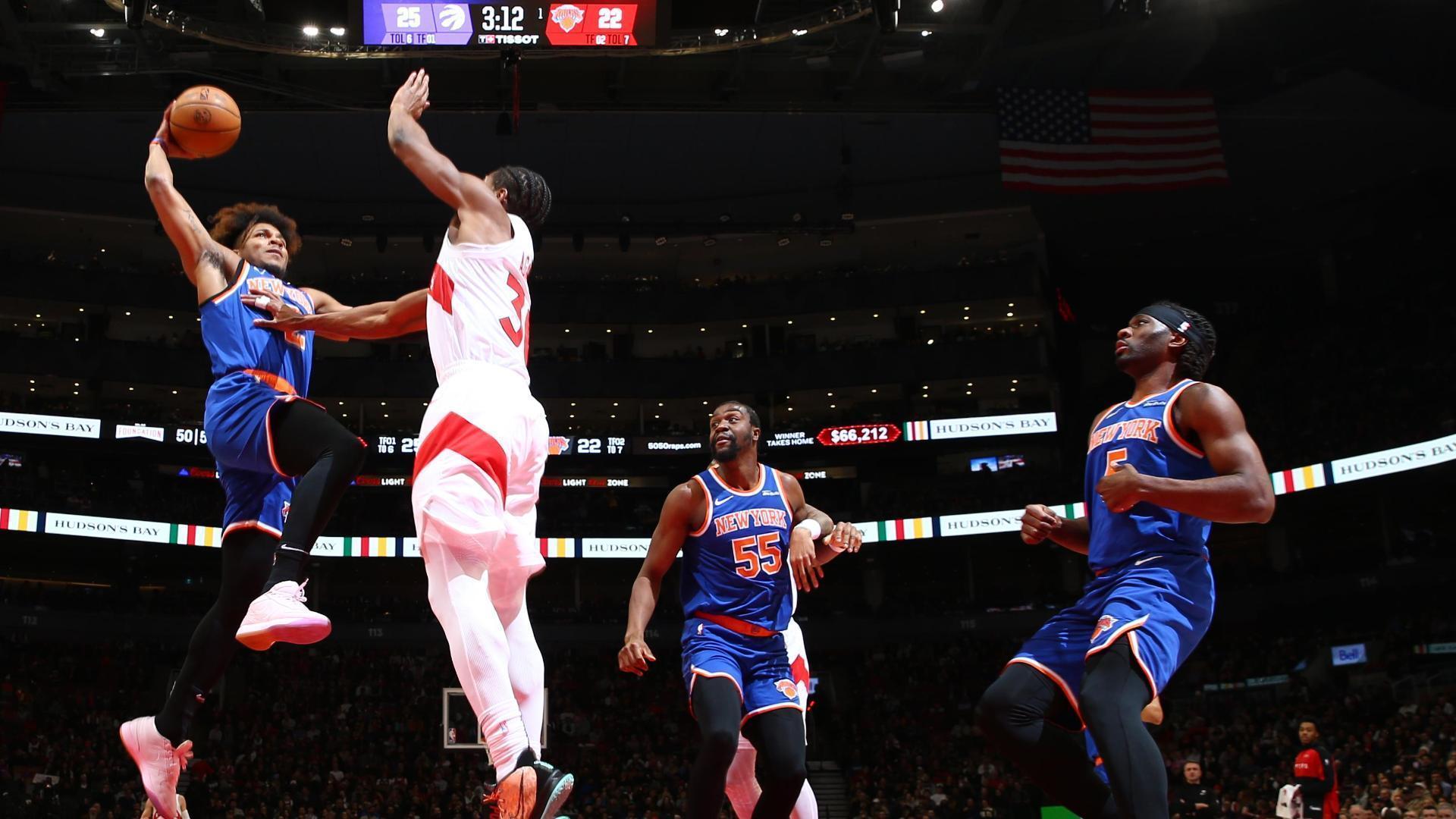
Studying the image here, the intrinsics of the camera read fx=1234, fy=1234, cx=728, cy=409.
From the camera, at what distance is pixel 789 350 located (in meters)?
42.7

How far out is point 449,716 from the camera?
25.1 meters

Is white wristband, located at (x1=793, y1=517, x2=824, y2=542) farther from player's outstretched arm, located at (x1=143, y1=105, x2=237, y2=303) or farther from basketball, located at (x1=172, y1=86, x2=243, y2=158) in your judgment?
basketball, located at (x1=172, y1=86, x2=243, y2=158)

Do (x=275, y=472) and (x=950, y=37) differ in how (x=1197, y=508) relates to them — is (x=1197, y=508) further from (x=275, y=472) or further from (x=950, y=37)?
(x=950, y=37)

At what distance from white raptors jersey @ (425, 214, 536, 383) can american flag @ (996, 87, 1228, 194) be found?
874 inches

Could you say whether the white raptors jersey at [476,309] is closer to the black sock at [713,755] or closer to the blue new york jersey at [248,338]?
the blue new york jersey at [248,338]

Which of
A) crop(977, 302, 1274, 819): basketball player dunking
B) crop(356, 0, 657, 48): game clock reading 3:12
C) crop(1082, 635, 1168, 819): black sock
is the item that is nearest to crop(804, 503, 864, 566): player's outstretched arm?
crop(977, 302, 1274, 819): basketball player dunking

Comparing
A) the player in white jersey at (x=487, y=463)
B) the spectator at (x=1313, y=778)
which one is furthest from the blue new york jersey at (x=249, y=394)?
the spectator at (x=1313, y=778)

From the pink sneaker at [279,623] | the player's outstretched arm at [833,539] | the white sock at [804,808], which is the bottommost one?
the white sock at [804,808]

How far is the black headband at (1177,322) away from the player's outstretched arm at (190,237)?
175 inches

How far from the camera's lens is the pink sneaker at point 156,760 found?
17.3 ft

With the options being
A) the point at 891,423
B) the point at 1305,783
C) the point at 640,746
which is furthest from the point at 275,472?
the point at 891,423

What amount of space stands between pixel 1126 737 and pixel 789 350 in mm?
38114

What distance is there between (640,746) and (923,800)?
7.56 m

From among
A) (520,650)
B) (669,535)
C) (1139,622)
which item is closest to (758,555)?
(669,535)
